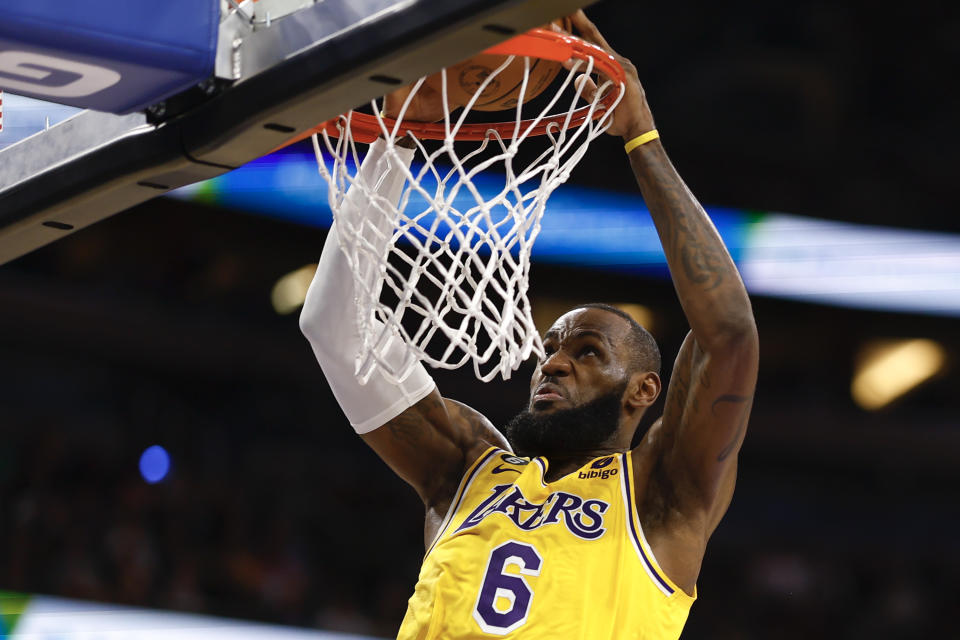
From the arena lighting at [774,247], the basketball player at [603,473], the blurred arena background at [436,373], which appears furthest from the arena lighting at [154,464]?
the basketball player at [603,473]

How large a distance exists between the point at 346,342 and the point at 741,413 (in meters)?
1.08

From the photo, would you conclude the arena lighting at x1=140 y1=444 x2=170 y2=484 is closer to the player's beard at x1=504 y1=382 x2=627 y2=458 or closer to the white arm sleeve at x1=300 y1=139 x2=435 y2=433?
the white arm sleeve at x1=300 y1=139 x2=435 y2=433

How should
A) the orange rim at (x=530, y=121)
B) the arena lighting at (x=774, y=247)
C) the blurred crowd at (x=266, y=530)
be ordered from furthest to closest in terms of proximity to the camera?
1. the arena lighting at (x=774, y=247)
2. the blurred crowd at (x=266, y=530)
3. the orange rim at (x=530, y=121)

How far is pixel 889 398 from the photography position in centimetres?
947

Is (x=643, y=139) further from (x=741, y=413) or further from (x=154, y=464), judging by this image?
(x=154, y=464)

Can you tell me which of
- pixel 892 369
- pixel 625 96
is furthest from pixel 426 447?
pixel 892 369

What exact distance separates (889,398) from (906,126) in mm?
2329

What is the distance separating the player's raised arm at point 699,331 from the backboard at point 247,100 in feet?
3.06

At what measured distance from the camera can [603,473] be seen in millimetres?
2969

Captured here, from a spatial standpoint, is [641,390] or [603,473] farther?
[641,390]

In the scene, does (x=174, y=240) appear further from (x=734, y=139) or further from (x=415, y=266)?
(x=415, y=266)

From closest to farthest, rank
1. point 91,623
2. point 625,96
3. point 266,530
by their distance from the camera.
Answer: point 625,96 < point 91,623 < point 266,530

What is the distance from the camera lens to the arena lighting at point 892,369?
30.0ft

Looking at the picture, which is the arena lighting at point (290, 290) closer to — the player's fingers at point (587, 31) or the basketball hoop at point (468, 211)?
the basketball hoop at point (468, 211)
